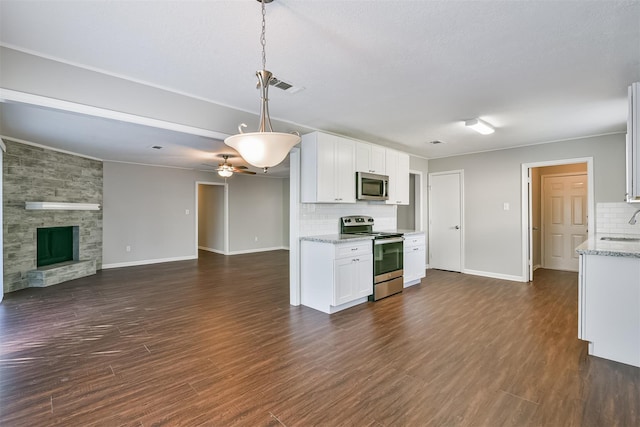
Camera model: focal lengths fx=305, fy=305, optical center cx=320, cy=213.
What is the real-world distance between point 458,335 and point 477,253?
131 inches

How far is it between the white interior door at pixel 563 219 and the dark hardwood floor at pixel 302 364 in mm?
2539

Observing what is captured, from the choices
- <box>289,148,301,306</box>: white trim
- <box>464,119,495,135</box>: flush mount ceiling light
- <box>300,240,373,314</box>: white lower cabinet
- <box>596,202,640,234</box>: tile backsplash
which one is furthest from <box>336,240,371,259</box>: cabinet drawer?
<box>596,202,640,234</box>: tile backsplash

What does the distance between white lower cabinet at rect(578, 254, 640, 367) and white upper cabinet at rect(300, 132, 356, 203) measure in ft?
8.98

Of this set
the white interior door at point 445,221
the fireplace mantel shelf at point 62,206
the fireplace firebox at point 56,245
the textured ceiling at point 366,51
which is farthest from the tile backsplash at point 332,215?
the fireplace firebox at point 56,245

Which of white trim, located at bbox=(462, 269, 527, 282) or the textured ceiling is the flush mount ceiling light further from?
white trim, located at bbox=(462, 269, 527, 282)

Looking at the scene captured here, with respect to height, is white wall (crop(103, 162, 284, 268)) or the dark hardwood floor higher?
white wall (crop(103, 162, 284, 268))

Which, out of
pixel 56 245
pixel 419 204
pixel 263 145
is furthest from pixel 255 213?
pixel 263 145

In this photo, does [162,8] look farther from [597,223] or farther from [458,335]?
[597,223]

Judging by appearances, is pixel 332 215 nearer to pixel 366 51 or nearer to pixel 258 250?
pixel 366 51

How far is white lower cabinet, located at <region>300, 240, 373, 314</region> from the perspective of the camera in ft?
12.5

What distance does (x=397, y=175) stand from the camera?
17.7 feet

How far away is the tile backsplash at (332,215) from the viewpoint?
4335mm

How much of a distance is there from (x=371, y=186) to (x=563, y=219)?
15.5 feet

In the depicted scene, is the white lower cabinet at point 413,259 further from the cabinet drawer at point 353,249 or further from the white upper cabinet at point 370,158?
the white upper cabinet at point 370,158
